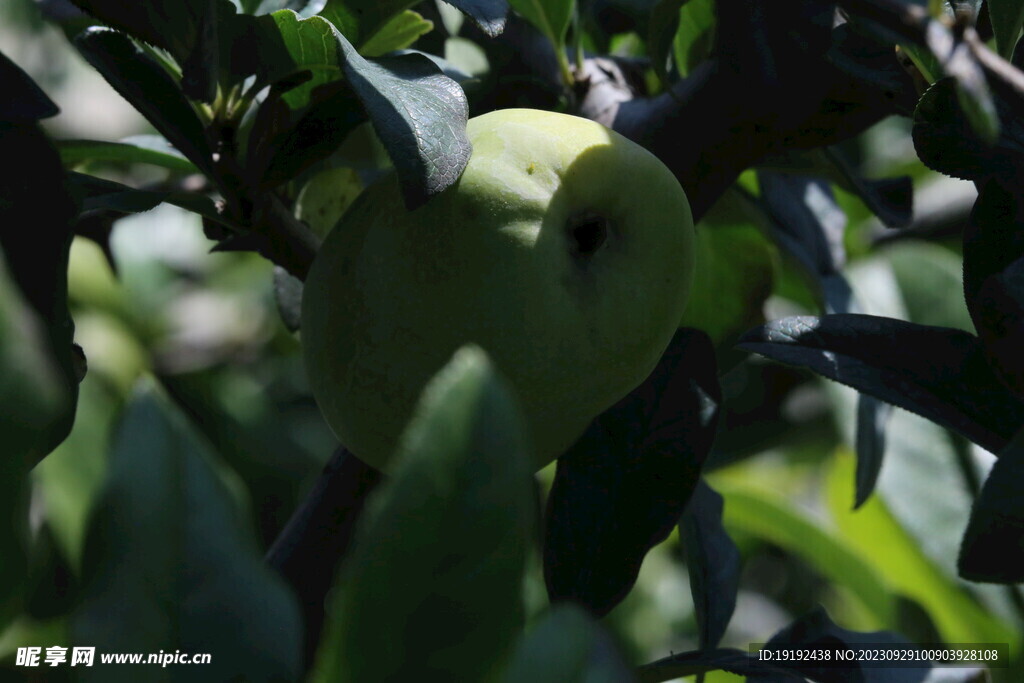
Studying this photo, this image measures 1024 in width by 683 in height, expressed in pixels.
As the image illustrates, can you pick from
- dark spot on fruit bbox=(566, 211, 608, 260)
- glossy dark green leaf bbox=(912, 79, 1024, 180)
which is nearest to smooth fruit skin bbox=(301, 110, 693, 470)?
dark spot on fruit bbox=(566, 211, 608, 260)

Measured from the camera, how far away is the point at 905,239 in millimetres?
1244

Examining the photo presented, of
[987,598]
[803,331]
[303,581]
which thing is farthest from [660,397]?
[987,598]

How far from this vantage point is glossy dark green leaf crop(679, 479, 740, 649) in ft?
1.79

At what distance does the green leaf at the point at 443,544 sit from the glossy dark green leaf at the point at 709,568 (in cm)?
32

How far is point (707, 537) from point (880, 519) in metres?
0.60

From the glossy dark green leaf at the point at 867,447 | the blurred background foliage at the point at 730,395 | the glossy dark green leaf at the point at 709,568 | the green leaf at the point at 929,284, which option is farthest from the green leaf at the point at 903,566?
the glossy dark green leaf at the point at 709,568

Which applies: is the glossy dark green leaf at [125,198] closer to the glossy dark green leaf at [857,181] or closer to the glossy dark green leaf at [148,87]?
the glossy dark green leaf at [148,87]

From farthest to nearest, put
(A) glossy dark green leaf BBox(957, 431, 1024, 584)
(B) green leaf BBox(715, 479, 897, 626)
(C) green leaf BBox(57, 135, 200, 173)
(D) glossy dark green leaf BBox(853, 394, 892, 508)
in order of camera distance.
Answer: (B) green leaf BBox(715, 479, 897, 626)
(D) glossy dark green leaf BBox(853, 394, 892, 508)
(C) green leaf BBox(57, 135, 200, 173)
(A) glossy dark green leaf BBox(957, 431, 1024, 584)

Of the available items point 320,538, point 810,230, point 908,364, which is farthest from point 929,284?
point 320,538

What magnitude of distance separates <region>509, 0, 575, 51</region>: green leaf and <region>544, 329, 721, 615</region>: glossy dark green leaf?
19 centimetres

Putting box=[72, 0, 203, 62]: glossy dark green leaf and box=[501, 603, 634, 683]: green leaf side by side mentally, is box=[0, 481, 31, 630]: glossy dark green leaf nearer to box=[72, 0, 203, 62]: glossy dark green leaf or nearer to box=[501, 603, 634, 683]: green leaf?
box=[501, 603, 634, 683]: green leaf

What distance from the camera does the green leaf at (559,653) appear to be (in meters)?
0.24

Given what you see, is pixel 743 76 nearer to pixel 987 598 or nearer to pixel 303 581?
pixel 303 581

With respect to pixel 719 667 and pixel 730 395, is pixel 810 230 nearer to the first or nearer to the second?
pixel 730 395
